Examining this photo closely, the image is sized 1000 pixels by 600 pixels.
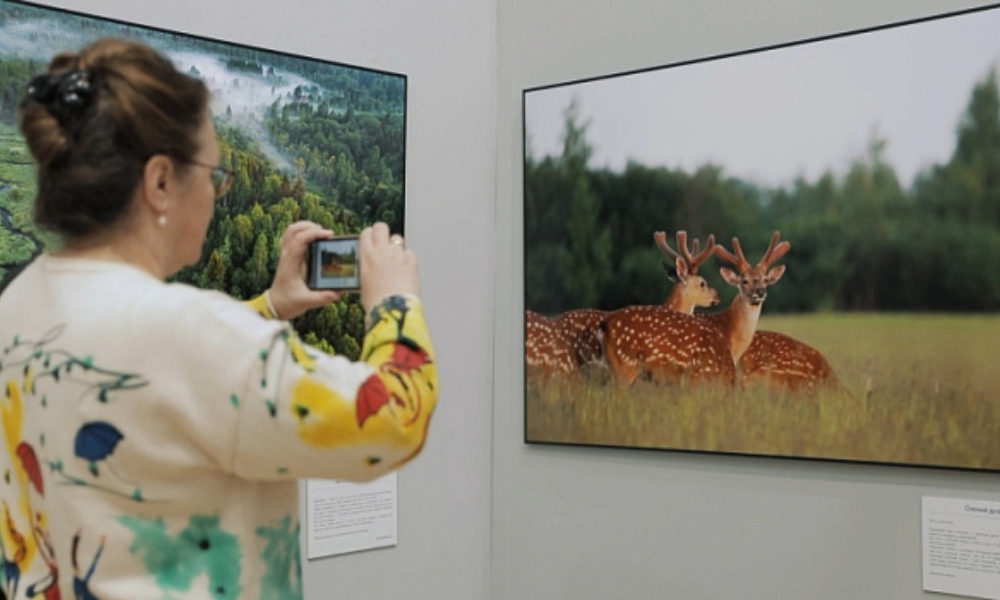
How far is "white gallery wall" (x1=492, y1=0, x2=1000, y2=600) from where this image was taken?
1.79 m

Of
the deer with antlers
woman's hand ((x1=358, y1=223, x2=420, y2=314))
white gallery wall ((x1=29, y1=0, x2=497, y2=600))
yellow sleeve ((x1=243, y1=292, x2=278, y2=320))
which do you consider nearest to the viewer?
woman's hand ((x1=358, y1=223, x2=420, y2=314))

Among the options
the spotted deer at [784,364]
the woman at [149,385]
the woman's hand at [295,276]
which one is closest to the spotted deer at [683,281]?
the spotted deer at [784,364]

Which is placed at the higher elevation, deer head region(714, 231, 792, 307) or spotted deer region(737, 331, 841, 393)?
deer head region(714, 231, 792, 307)

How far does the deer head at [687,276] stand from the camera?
1.97 metres

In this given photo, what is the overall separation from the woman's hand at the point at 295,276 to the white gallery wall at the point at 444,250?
86cm

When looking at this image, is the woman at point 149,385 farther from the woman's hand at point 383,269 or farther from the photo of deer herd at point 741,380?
the photo of deer herd at point 741,380

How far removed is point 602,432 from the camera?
6.86 feet

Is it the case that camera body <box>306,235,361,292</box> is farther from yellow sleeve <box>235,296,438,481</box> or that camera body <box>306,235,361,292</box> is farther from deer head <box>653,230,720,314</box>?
deer head <box>653,230,720,314</box>

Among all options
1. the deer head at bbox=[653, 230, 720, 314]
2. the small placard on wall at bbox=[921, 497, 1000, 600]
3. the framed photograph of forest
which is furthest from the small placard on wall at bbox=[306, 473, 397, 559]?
the small placard on wall at bbox=[921, 497, 1000, 600]

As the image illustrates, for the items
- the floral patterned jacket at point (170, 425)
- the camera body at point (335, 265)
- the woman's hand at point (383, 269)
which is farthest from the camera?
the camera body at point (335, 265)

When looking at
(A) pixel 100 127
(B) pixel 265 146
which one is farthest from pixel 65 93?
(B) pixel 265 146

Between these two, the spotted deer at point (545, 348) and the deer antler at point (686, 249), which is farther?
the spotted deer at point (545, 348)

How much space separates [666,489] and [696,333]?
0.29m

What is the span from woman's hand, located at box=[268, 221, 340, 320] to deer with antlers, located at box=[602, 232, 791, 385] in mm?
902
